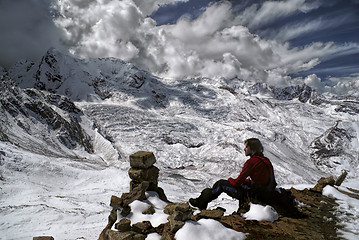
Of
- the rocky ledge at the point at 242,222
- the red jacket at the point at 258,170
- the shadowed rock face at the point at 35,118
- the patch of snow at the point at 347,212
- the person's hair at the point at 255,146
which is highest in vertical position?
the shadowed rock face at the point at 35,118

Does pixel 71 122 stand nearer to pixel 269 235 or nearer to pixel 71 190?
pixel 71 190

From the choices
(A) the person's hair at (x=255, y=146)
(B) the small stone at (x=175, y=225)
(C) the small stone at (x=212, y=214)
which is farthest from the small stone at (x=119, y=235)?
(A) the person's hair at (x=255, y=146)

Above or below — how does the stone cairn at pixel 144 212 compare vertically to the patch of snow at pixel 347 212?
above

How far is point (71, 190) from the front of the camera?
5300 centimetres

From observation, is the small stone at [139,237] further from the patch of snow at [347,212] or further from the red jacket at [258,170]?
the patch of snow at [347,212]

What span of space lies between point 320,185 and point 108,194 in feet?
148

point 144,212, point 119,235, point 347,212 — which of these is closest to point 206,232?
point 119,235

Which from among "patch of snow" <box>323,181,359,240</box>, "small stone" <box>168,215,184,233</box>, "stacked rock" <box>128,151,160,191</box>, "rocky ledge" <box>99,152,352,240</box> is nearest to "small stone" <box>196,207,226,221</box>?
"rocky ledge" <box>99,152,352,240</box>

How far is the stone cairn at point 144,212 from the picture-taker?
659cm

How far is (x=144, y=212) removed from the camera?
8.94m

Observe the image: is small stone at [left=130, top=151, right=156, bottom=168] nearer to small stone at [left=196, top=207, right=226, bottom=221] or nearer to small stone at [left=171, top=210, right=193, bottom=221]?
small stone at [left=196, top=207, right=226, bottom=221]

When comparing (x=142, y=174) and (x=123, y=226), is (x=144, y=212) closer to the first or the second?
(x=123, y=226)

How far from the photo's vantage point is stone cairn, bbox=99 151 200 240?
659cm

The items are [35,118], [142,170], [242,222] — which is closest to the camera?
[242,222]
